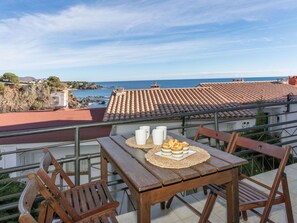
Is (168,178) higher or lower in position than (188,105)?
higher

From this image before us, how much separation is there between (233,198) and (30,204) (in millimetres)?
1261

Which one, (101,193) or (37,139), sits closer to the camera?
(101,193)

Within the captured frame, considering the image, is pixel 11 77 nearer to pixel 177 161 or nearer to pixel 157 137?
pixel 157 137

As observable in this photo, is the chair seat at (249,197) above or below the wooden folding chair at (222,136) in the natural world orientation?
below

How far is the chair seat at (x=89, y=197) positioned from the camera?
1817 mm

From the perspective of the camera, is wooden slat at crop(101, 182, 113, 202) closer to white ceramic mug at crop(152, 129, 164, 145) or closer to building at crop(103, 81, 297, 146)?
white ceramic mug at crop(152, 129, 164, 145)

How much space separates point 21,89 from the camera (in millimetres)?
23312

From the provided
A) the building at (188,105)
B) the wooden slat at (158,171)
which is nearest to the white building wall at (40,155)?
the building at (188,105)

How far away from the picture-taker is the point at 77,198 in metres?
1.98

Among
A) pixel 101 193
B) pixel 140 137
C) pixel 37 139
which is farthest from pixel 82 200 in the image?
pixel 37 139

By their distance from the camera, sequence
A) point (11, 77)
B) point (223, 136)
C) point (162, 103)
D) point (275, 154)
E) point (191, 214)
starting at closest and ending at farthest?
point (275, 154)
point (223, 136)
point (191, 214)
point (162, 103)
point (11, 77)

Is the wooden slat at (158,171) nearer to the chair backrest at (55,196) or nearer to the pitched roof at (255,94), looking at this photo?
the chair backrest at (55,196)

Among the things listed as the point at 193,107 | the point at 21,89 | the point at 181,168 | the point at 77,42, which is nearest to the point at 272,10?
the point at 193,107

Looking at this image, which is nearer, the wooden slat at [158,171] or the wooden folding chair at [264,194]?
the wooden slat at [158,171]
